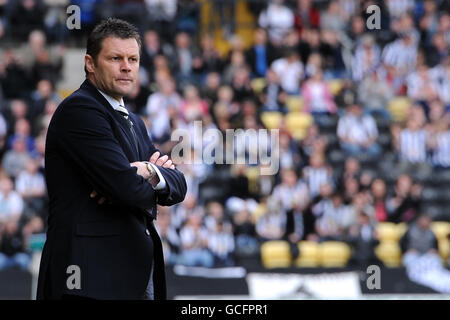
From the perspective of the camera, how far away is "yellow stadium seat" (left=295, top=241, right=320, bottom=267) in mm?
13992

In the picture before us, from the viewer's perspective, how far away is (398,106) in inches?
688

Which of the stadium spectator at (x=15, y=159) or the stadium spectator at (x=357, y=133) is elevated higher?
the stadium spectator at (x=357, y=133)

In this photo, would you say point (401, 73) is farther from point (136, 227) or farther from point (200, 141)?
point (136, 227)

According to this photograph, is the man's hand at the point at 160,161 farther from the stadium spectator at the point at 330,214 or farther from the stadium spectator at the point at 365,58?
the stadium spectator at the point at 365,58

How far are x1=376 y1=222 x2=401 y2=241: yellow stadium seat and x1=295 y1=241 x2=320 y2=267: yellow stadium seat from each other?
3.37ft

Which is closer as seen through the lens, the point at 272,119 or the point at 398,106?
the point at 272,119

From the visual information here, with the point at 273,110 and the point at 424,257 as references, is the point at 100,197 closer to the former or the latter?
the point at 424,257

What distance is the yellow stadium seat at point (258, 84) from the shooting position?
55.7 feet

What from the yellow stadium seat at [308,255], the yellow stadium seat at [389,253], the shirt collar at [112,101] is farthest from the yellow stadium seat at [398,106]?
the shirt collar at [112,101]

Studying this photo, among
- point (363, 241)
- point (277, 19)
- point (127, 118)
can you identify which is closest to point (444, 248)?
point (363, 241)

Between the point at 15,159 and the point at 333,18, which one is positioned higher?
the point at 333,18

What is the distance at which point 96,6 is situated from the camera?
58.6 feet

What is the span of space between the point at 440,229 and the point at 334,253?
1858mm

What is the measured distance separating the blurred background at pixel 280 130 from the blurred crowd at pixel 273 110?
0.03 metres
